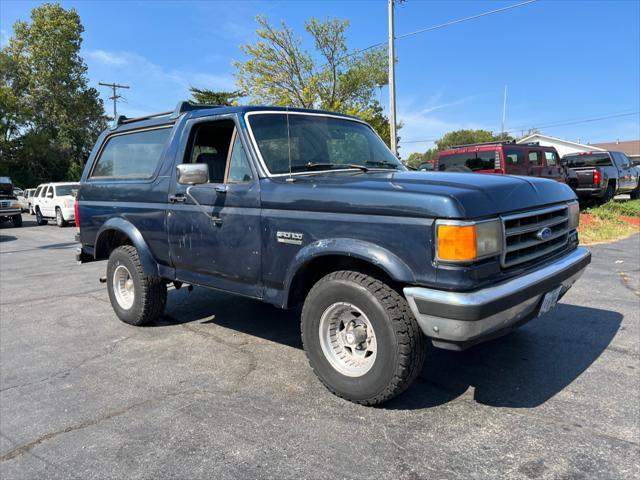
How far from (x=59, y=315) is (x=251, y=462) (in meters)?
4.19

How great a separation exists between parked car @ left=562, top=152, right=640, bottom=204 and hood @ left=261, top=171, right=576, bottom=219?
1347 centimetres

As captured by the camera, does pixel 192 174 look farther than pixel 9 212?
No

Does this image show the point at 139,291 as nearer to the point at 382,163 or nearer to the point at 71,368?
the point at 71,368

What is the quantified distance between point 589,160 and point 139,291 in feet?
58.8

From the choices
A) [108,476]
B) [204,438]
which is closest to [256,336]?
[204,438]

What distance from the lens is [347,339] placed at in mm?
3266

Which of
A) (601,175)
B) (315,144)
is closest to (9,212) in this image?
(315,144)

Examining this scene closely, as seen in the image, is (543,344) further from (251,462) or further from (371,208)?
(251,462)

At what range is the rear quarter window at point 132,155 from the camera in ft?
15.5

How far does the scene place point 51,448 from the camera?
282 cm

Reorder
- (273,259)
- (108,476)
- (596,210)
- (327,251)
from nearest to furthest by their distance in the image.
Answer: (108,476)
(327,251)
(273,259)
(596,210)

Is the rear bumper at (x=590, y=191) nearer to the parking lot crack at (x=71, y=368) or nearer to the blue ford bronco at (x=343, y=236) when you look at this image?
the blue ford bronco at (x=343, y=236)

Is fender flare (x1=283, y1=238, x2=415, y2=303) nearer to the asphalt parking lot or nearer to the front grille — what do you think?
the front grille

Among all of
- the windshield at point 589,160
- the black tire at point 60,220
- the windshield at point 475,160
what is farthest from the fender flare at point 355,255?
the black tire at point 60,220
